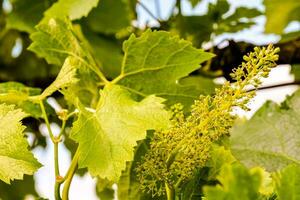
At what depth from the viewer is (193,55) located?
0.92m

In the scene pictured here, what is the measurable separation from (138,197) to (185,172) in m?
0.16

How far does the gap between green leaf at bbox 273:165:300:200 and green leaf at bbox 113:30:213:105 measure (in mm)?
306

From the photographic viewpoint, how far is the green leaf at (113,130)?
2.60 ft

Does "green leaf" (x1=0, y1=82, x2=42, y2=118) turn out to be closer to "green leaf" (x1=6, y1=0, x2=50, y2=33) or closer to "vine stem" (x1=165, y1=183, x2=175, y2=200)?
"vine stem" (x1=165, y1=183, x2=175, y2=200)

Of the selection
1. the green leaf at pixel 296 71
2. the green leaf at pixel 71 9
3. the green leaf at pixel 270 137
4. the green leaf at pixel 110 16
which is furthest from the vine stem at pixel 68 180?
the green leaf at pixel 110 16

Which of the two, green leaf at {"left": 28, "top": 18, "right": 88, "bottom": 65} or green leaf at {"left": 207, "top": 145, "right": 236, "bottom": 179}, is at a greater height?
green leaf at {"left": 28, "top": 18, "right": 88, "bottom": 65}

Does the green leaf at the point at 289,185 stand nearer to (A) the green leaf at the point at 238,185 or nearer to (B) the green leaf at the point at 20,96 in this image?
(A) the green leaf at the point at 238,185

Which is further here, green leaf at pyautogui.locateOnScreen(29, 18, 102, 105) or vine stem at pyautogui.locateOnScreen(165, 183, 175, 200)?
green leaf at pyautogui.locateOnScreen(29, 18, 102, 105)

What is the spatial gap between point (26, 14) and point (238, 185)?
105cm

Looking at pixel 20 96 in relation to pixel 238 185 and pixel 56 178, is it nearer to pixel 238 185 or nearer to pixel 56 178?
pixel 56 178

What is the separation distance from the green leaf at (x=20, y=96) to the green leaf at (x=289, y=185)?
16.8 inches

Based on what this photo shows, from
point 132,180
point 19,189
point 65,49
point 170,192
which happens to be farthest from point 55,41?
point 19,189

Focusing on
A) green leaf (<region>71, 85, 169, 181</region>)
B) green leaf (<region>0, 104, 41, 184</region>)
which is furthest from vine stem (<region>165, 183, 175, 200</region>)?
green leaf (<region>0, 104, 41, 184</region>)

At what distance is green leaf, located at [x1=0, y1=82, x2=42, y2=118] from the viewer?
909mm
